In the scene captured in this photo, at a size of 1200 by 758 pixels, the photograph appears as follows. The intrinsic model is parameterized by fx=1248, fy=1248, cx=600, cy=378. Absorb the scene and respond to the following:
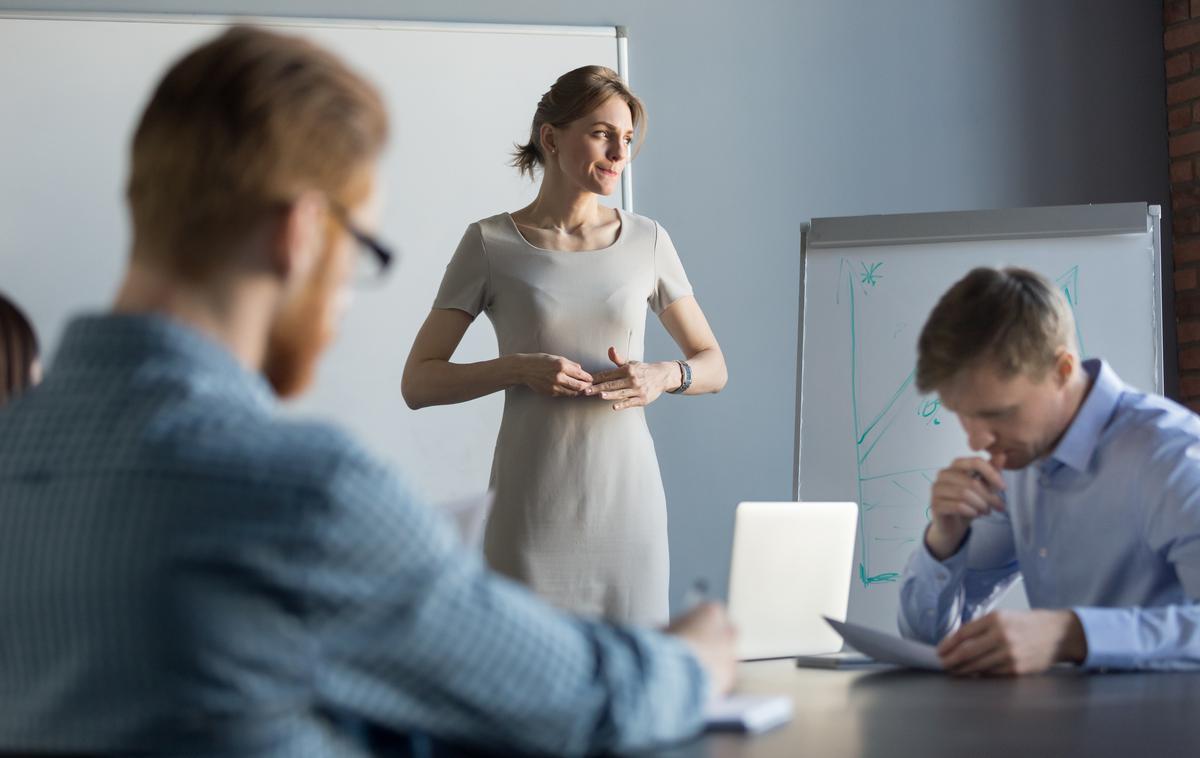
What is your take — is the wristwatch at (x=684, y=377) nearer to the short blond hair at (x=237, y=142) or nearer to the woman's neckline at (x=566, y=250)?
the woman's neckline at (x=566, y=250)

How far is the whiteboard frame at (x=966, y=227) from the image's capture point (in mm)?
2881

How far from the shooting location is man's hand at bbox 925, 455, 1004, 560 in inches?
66.4

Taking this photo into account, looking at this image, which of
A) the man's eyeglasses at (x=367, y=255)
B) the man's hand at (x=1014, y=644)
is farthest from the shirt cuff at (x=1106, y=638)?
the man's eyeglasses at (x=367, y=255)

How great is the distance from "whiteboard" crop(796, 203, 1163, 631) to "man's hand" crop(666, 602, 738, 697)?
6.18 ft

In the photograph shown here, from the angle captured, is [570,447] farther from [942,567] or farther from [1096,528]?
[1096,528]

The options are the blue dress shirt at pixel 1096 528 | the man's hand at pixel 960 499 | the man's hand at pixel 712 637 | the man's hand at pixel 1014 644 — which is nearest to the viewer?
the man's hand at pixel 712 637

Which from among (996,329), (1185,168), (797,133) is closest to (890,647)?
(996,329)

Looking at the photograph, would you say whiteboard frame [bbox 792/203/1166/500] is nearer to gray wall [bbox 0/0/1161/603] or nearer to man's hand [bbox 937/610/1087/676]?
gray wall [bbox 0/0/1161/603]

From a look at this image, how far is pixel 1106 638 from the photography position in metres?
1.41

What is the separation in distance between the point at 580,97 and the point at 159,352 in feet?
6.11

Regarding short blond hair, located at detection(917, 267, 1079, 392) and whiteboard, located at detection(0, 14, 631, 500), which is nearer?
short blond hair, located at detection(917, 267, 1079, 392)

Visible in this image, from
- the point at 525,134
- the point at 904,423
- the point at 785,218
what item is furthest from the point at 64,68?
the point at 904,423

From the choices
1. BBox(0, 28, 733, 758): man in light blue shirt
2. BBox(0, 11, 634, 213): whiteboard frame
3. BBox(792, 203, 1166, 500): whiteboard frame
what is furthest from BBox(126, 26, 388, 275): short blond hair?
BBox(0, 11, 634, 213): whiteboard frame

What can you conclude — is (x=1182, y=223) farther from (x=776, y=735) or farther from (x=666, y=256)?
(x=776, y=735)
